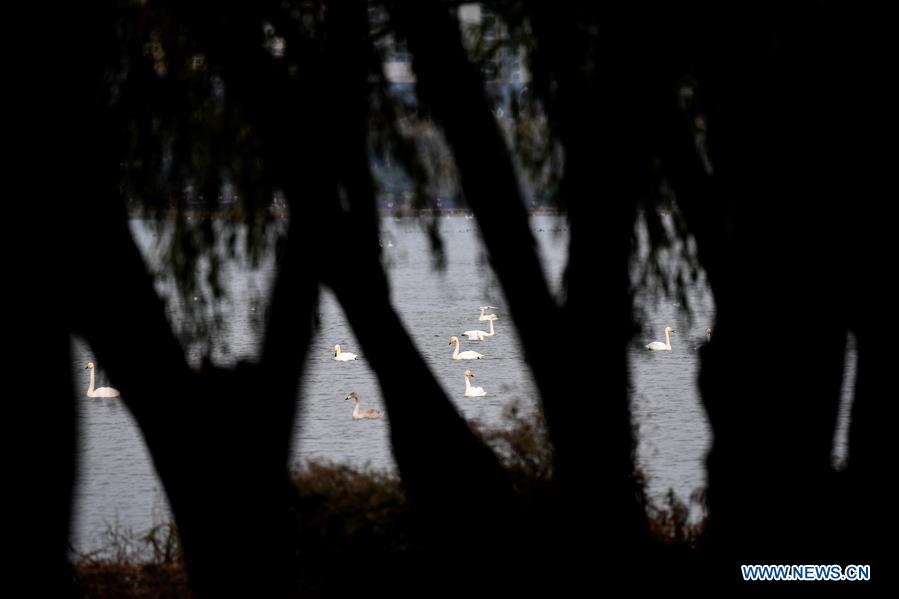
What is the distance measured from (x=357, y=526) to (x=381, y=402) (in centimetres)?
1183

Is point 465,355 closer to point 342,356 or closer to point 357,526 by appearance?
point 342,356

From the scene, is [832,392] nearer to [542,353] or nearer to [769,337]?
[769,337]

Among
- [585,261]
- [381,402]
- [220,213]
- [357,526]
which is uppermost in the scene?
[220,213]

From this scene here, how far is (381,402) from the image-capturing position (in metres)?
21.3

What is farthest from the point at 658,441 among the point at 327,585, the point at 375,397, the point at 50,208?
the point at 50,208

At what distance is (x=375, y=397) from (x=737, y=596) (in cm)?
2345

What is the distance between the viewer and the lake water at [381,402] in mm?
11664

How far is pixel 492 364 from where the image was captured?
34375 mm

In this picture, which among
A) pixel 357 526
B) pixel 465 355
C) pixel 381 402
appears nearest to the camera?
pixel 357 526

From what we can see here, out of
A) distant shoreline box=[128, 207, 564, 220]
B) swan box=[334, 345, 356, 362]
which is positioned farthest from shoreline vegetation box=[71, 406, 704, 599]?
swan box=[334, 345, 356, 362]

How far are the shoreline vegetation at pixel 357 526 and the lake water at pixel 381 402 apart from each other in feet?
1.72

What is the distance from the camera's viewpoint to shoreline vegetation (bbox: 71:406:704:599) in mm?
9172

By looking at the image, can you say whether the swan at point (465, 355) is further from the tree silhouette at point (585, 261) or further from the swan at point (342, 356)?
the tree silhouette at point (585, 261)

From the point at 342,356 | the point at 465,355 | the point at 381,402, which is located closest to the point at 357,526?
→ the point at 381,402
